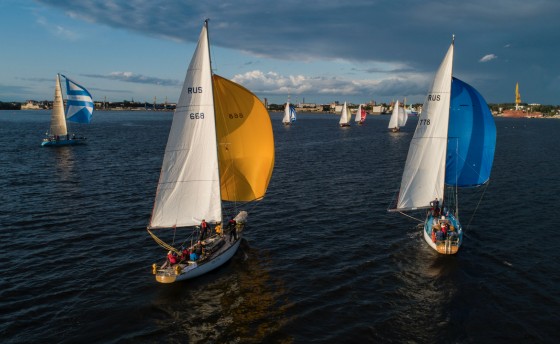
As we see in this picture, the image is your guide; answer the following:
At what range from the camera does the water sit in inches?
812

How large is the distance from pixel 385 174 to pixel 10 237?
46.8 m

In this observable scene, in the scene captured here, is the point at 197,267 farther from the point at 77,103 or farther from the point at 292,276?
the point at 77,103

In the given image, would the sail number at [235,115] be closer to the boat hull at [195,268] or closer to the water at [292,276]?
the boat hull at [195,268]

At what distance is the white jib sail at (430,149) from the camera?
3053 centimetres

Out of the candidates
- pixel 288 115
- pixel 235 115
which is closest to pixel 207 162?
pixel 235 115

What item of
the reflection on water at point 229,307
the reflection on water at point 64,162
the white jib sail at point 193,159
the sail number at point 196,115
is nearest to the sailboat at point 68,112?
the reflection on water at point 64,162

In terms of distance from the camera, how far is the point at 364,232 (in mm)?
34719

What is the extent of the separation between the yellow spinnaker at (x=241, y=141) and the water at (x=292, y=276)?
5343 millimetres

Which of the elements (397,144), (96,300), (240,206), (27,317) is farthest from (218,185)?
(397,144)

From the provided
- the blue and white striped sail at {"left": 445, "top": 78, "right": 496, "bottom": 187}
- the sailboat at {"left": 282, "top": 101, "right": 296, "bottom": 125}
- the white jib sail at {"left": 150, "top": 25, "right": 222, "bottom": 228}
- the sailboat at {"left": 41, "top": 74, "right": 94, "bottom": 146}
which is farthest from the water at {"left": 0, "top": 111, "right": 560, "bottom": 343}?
the sailboat at {"left": 282, "top": 101, "right": 296, "bottom": 125}

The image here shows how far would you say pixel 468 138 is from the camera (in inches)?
1288

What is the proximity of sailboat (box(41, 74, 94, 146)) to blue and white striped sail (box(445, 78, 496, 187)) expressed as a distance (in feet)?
258

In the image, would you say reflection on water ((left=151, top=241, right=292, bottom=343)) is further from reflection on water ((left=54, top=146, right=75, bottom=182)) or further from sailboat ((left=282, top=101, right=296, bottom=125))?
sailboat ((left=282, top=101, right=296, bottom=125))

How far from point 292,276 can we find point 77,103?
83.4 metres
